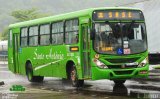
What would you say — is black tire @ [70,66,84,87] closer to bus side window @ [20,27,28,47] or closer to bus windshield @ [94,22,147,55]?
bus windshield @ [94,22,147,55]

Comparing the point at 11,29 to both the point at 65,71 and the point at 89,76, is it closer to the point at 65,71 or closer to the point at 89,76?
the point at 65,71

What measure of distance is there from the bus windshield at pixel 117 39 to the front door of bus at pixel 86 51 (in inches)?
24.5

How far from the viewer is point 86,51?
59.6ft

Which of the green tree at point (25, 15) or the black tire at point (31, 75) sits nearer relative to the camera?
the black tire at point (31, 75)

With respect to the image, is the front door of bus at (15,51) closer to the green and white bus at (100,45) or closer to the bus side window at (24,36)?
the bus side window at (24,36)

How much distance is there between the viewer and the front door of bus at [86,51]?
18047 mm

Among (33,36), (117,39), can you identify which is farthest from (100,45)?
(33,36)

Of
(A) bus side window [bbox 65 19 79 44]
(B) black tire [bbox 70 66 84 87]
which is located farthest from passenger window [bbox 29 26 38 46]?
(B) black tire [bbox 70 66 84 87]

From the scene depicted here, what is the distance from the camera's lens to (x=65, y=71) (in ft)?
65.8

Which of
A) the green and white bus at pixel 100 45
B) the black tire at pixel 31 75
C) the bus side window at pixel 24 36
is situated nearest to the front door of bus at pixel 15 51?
the bus side window at pixel 24 36

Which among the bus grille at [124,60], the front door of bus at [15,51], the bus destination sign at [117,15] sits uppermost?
the bus destination sign at [117,15]

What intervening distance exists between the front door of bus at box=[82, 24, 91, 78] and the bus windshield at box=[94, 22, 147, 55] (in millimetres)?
623

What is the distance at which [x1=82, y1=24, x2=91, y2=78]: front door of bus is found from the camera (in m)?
18.0

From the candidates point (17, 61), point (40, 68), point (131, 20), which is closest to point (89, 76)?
point (131, 20)
